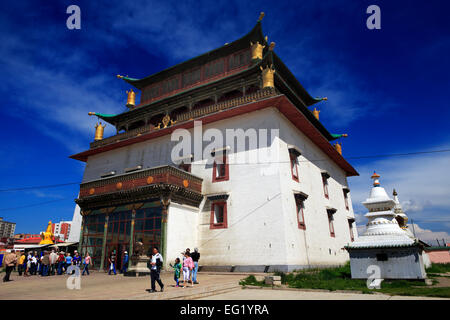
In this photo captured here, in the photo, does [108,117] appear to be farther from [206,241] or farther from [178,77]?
[206,241]

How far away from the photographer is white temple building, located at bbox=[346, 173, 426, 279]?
33.6ft

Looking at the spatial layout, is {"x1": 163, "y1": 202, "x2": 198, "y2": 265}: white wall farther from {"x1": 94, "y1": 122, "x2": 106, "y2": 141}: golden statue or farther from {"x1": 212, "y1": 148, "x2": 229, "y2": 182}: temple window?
{"x1": 94, "y1": 122, "x2": 106, "y2": 141}: golden statue

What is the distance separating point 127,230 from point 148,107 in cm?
1259

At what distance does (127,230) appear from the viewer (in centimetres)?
1758

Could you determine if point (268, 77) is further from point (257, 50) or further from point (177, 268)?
point (177, 268)

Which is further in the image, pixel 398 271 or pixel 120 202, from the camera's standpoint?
pixel 120 202

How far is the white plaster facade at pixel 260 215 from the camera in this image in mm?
15953

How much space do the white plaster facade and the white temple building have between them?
4.50 meters

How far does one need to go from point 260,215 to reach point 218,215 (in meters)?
3.21

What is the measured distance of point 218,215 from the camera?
731 inches

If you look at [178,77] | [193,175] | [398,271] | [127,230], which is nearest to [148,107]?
[178,77]

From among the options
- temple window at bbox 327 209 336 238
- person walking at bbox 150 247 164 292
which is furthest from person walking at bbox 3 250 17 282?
temple window at bbox 327 209 336 238

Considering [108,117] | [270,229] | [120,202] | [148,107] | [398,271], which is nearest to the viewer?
[398,271]

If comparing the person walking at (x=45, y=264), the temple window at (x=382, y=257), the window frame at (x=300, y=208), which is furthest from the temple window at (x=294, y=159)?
the person walking at (x=45, y=264)
